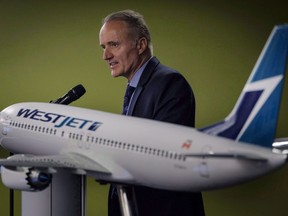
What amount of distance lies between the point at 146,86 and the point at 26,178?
35cm

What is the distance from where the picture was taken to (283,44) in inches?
32.9

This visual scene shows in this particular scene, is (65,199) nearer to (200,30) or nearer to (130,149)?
(130,149)

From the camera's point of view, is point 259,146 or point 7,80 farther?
point 7,80

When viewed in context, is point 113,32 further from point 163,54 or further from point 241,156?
point 163,54

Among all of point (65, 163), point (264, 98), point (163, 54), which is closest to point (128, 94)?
point (65, 163)

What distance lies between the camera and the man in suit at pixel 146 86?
111cm

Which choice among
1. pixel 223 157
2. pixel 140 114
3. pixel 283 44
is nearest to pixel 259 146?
pixel 223 157

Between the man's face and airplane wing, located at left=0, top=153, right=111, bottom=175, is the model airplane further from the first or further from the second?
the man's face

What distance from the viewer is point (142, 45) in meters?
1.17

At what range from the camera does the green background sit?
240 centimetres

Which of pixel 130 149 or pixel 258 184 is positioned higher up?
pixel 130 149

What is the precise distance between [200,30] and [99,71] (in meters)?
0.49

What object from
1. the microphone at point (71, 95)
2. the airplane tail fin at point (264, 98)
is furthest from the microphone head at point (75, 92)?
the airplane tail fin at point (264, 98)

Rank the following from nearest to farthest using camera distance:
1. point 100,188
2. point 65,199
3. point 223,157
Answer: point 223,157, point 65,199, point 100,188
